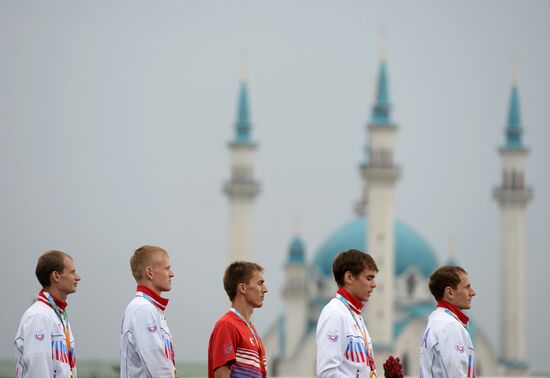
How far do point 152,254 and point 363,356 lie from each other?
1.04 m

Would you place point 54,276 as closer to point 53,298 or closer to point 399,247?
point 53,298

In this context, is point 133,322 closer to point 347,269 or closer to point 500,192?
point 347,269

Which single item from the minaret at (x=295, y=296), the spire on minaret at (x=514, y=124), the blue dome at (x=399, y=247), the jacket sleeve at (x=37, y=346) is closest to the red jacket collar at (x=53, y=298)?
the jacket sleeve at (x=37, y=346)

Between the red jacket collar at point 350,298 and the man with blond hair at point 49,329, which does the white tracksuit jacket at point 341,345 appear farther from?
the man with blond hair at point 49,329

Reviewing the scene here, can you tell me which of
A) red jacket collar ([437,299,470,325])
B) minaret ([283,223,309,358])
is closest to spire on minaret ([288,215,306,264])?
minaret ([283,223,309,358])

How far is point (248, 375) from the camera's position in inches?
255

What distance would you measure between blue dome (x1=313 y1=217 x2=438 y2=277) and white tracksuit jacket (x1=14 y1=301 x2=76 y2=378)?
53671 millimetres

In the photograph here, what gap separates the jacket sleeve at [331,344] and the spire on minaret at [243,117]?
54.0 metres

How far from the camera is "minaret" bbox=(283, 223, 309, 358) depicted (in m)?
62.5

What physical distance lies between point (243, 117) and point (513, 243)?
12191mm

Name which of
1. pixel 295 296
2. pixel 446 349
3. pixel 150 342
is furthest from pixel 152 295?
pixel 295 296

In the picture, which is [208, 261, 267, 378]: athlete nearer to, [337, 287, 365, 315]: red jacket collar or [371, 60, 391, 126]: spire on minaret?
[337, 287, 365, 315]: red jacket collar

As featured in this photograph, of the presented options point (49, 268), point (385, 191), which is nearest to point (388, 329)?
point (385, 191)

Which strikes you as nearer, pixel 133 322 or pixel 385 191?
pixel 133 322
